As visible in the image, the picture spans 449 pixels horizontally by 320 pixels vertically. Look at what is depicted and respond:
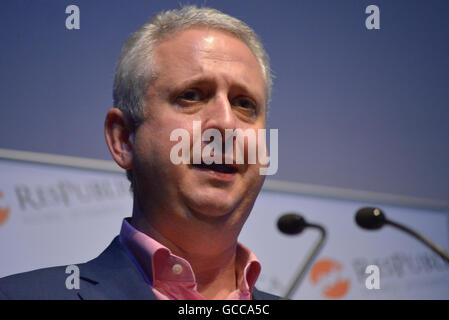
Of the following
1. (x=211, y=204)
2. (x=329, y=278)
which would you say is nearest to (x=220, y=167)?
(x=211, y=204)

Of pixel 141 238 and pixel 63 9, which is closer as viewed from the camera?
pixel 141 238

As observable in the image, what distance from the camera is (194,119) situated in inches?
58.8

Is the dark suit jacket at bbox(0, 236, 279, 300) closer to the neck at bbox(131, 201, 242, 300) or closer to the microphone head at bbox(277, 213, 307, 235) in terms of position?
the neck at bbox(131, 201, 242, 300)

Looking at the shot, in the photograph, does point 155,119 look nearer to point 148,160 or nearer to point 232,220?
point 148,160

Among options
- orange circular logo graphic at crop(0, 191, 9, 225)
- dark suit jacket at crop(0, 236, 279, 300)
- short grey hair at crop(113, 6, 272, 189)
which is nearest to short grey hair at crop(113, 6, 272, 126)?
short grey hair at crop(113, 6, 272, 189)

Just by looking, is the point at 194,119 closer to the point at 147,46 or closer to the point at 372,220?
the point at 147,46

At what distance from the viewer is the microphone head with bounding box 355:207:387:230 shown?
167 cm

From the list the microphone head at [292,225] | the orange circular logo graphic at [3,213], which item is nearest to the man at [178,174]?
the microphone head at [292,225]

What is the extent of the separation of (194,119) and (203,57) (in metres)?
0.18
